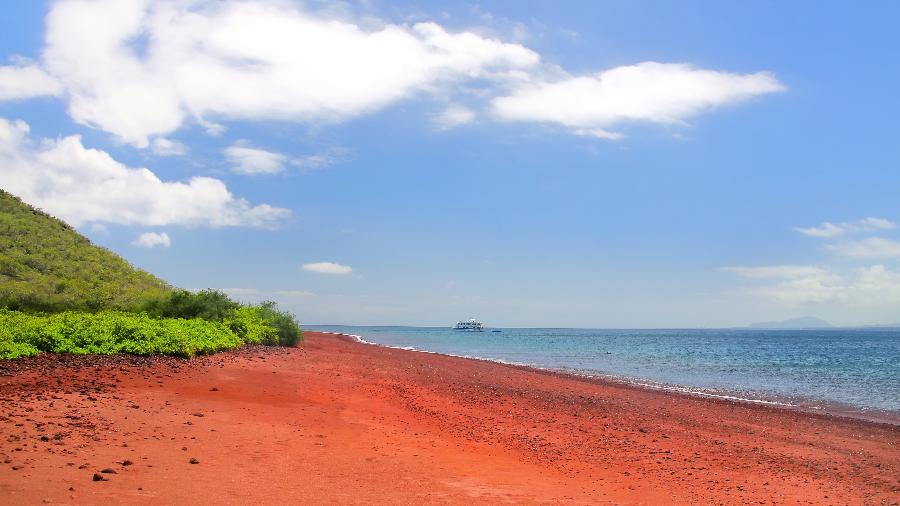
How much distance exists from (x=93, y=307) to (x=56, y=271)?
4.70 meters

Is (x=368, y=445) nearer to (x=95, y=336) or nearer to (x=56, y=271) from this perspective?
(x=95, y=336)

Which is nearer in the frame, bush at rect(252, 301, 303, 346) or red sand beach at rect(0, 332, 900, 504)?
red sand beach at rect(0, 332, 900, 504)

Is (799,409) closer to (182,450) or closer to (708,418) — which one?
(708,418)

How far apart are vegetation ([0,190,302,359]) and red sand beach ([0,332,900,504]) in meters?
1.04

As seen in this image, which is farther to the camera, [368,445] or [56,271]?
[56,271]

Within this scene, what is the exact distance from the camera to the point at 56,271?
27828mm

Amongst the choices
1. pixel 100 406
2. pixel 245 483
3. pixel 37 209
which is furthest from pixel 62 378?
pixel 37 209

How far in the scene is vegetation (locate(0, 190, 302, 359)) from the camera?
16.6 metres

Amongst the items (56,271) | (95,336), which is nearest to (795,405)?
(95,336)

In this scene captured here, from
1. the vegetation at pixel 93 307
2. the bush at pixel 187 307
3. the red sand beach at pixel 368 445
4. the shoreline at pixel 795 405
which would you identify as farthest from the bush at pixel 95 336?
the shoreline at pixel 795 405

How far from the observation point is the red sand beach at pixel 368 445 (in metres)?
8.79

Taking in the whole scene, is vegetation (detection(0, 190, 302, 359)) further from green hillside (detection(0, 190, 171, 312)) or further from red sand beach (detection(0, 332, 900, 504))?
red sand beach (detection(0, 332, 900, 504))

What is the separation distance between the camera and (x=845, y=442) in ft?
54.1

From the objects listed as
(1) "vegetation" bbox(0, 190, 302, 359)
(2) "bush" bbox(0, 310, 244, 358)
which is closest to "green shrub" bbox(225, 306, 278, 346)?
(1) "vegetation" bbox(0, 190, 302, 359)
